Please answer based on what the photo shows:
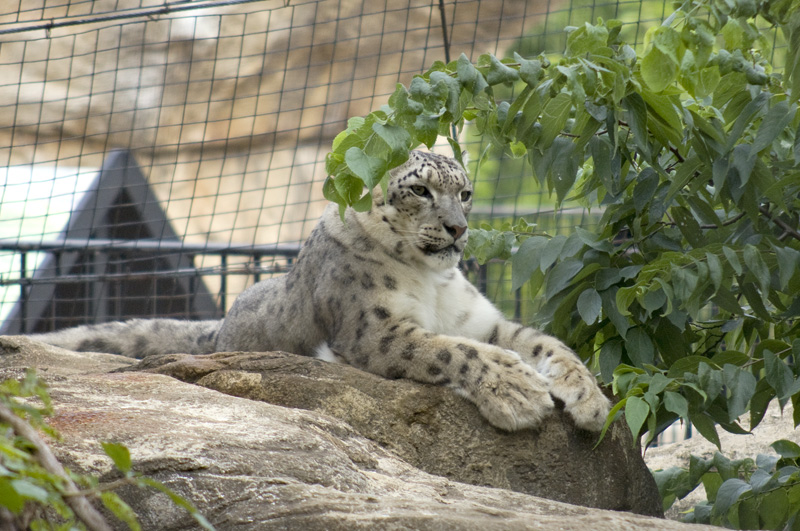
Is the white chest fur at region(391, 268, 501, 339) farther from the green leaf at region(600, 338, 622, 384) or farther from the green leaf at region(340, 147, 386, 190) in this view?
the green leaf at region(340, 147, 386, 190)

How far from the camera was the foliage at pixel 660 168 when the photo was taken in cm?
210

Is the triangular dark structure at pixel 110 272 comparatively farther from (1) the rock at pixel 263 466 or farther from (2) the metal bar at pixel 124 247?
(1) the rock at pixel 263 466

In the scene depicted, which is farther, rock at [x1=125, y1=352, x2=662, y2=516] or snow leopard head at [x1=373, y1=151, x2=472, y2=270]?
snow leopard head at [x1=373, y1=151, x2=472, y2=270]

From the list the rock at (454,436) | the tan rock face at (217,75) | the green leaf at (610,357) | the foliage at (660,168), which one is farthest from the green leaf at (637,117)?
the tan rock face at (217,75)

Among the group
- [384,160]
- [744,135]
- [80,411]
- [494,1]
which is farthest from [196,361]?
[494,1]

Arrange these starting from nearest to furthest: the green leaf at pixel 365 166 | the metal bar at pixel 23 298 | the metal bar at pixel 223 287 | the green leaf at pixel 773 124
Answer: the green leaf at pixel 365 166, the green leaf at pixel 773 124, the metal bar at pixel 23 298, the metal bar at pixel 223 287

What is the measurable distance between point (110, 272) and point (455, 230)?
389 cm

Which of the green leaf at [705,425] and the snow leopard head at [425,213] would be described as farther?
the snow leopard head at [425,213]

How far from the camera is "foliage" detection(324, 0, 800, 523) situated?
210 cm

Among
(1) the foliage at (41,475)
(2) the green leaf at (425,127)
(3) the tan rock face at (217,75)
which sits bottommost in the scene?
(1) the foliage at (41,475)

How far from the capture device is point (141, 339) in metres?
4.46

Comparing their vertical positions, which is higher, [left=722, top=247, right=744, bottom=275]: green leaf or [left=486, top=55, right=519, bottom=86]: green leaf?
[left=486, top=55, right=519, bottom=86]: green leaf

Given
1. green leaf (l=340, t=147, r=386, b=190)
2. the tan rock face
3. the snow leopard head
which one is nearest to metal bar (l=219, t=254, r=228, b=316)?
the snow leopard head

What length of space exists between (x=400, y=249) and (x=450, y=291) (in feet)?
0.94
